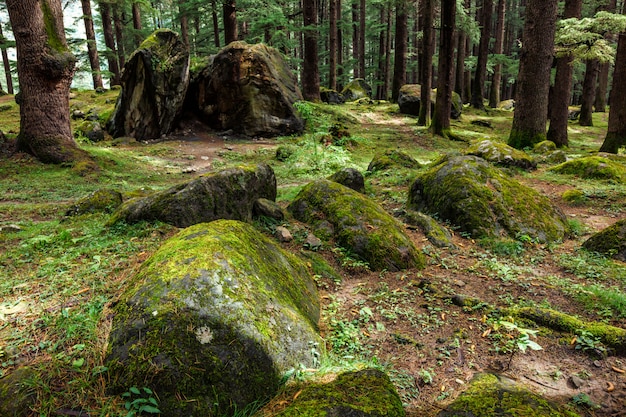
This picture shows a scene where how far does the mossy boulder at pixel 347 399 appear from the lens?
193 cm

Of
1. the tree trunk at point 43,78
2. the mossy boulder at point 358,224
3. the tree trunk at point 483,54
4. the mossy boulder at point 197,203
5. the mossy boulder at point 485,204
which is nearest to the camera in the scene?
the mossy boulder at point 197,203

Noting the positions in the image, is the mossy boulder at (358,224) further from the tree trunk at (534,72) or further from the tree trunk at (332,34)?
the tree trunk at (332,34)

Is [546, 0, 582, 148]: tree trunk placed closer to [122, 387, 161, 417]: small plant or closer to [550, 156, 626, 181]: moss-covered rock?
[550, 156, 626, 181]: moss-covered rock

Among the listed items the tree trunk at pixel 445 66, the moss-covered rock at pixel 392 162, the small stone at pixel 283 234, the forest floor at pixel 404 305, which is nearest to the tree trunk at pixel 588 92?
the tree trunk at pixel 445 66

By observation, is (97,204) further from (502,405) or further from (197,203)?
(502,405)

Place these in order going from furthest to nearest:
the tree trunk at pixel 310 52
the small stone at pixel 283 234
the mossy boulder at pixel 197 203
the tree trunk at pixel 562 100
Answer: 1. the tree trunk at pixel 310 52
2. the tree trunk at pixel 562 100
3. the small stone at pixel 283 234
4. the mossy boulder at pixel 197 203

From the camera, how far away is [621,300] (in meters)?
3.72

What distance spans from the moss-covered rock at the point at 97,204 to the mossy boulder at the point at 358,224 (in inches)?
107

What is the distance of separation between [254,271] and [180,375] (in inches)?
39.2

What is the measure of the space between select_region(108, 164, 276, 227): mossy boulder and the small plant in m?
2.79

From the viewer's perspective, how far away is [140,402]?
1967mm

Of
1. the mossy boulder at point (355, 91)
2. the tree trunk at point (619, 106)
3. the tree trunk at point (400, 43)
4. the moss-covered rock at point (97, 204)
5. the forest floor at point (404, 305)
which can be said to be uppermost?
the tree trunk at point (400, 43)

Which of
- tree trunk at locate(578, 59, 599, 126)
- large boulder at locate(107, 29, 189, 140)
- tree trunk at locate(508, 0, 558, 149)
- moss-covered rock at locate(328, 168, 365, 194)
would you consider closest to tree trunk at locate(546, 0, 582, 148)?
tree trunk at locate(508, 0, 558, 149)

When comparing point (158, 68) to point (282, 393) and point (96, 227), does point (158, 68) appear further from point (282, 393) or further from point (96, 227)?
point (282, 393)
